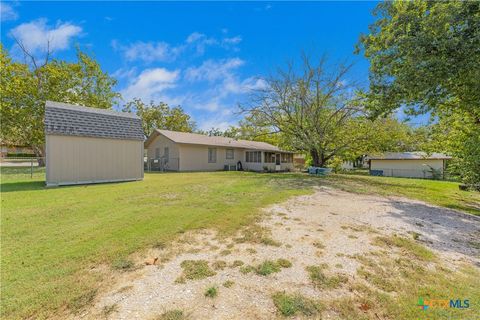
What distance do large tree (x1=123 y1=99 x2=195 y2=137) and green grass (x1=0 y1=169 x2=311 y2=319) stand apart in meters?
25.8

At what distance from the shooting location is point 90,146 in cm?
1103

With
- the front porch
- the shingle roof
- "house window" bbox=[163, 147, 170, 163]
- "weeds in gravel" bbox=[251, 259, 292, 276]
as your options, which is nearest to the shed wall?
the shingle roof

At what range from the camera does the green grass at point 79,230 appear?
8.59ft

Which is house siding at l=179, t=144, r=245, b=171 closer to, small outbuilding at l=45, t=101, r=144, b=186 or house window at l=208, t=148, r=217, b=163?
house window at l=208, t=148, r=217, b=163

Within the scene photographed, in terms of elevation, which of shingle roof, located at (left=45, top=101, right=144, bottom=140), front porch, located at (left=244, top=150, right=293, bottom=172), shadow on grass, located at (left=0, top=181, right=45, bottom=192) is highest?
shingle roof, located at (left=45, top=101, right=144, bottom=140)

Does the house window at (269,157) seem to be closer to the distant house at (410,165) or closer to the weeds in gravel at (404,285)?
the distant house at (410,165)

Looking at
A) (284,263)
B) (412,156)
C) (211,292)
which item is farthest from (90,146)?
(412,156)

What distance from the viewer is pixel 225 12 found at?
441 inches

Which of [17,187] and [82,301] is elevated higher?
[17,187]

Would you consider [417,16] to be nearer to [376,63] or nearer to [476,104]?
[376,63]

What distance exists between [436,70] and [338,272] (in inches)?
282

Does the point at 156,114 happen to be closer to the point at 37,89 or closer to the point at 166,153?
the point at 37,89

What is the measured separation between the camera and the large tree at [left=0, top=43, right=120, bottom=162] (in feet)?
66.5

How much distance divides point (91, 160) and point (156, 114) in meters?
23.2
